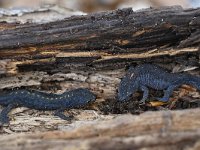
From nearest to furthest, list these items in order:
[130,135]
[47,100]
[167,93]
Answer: [130,135], [167,93], [47,100]

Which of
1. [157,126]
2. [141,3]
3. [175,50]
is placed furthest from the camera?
[141,3]

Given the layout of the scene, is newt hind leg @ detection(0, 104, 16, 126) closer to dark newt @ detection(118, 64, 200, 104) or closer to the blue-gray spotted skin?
the blue-gray spotted skin

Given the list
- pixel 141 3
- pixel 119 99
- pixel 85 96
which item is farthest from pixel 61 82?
pixel 141 3

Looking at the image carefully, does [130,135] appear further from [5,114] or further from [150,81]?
[5,114]

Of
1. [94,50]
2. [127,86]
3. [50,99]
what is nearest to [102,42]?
[94,50]

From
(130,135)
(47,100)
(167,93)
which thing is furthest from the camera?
(47,100)

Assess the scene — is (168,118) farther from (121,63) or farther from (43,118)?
(43,118)
